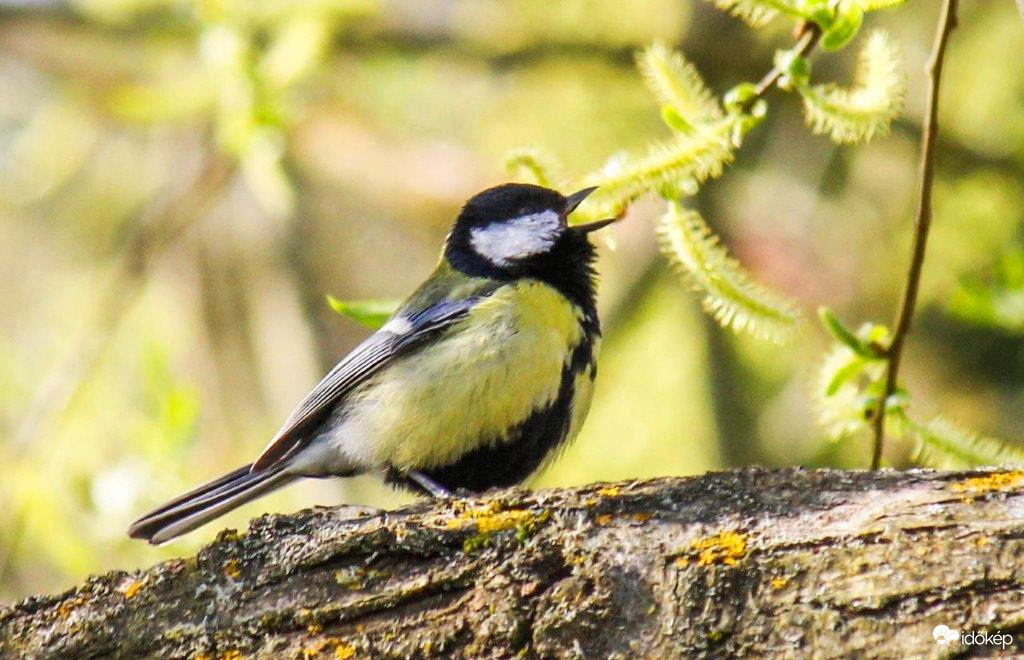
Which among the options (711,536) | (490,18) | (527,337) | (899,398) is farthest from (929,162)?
(490,18)

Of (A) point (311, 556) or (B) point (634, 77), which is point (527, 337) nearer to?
(A) point (311, 556)

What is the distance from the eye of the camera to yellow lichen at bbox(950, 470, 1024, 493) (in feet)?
6.99

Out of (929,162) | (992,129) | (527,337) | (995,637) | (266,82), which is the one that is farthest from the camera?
(992,129)

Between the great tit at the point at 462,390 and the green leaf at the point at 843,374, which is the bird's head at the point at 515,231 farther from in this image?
the green leaf at the point at 843,374

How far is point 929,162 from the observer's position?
2391 millimetres

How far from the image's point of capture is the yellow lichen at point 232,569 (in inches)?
89.0

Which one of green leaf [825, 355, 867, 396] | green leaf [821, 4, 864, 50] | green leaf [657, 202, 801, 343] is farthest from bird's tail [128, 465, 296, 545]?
green leaf [821, 4, 864, 50]

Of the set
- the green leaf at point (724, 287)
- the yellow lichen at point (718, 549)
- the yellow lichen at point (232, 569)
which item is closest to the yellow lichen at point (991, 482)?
the yellow lichen at point (718, 549)

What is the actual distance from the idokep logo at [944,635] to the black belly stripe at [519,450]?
5.09 feet

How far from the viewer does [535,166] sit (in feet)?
8.86

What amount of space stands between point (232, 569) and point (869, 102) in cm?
158

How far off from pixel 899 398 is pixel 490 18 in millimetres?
3263

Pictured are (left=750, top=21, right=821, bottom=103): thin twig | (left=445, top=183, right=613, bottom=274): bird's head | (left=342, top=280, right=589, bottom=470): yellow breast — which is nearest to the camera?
(left=750, top=21, right=821, bottom=103): thin twig

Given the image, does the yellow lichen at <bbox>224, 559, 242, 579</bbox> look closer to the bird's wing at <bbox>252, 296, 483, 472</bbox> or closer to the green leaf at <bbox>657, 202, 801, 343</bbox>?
the green leaf at <bbox>657, 202, 801, 343</bbox>
